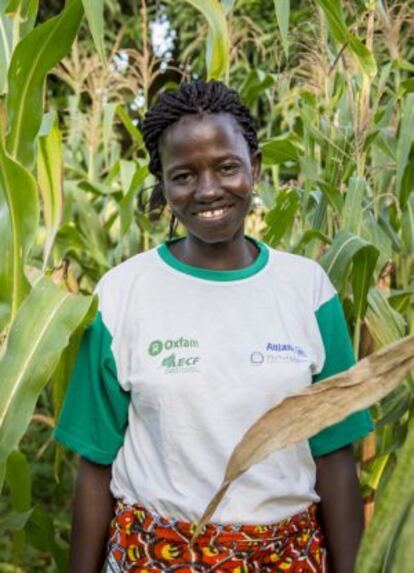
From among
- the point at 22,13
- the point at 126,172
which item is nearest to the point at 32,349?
the point at 22,13

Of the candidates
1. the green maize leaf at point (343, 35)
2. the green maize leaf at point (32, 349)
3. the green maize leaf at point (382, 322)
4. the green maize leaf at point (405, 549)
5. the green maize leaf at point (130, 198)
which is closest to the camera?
the green maize leaf at point (405, 549)

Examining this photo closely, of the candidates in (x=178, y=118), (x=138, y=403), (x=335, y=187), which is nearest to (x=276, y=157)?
(x=335, y=187)

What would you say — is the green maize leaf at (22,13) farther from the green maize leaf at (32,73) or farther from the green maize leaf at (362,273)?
the green maize leaf at (362,273)

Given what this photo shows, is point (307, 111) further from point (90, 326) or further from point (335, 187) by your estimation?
point (90, 326)

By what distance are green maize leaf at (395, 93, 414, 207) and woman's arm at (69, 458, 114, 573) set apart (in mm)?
840

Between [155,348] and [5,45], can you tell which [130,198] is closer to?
[5,45]

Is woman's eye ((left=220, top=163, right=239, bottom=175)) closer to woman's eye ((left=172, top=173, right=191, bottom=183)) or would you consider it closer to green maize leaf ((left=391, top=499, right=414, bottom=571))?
woman's eye ((left=172, top=173, right=191, bottom=183))

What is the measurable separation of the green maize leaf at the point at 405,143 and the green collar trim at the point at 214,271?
576 millimetres

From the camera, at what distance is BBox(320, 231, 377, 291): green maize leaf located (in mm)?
1571

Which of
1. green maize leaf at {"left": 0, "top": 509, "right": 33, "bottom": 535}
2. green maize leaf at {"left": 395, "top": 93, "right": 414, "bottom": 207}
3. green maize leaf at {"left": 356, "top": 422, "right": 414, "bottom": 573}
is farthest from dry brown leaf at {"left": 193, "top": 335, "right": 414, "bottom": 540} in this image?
green maize leaf at {"left": 395, "top": 93, "right": 414, "bottom": 207}

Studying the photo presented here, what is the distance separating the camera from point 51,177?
1543 mm

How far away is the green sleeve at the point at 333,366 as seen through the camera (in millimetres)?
1283

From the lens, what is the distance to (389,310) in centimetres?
173

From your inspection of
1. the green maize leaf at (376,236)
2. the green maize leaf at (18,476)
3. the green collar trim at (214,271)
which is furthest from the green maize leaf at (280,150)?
the green maize leaf at (18,476)
